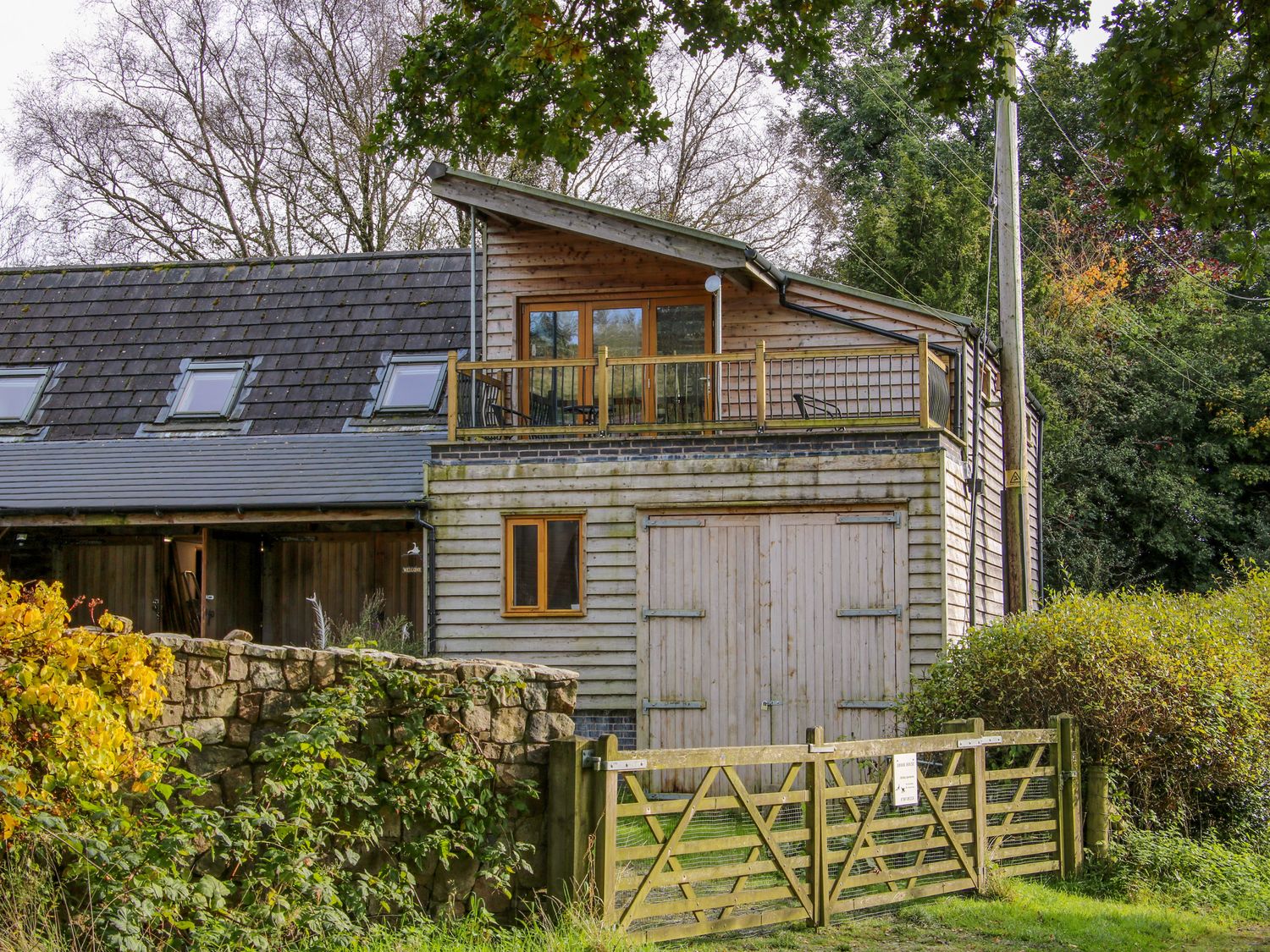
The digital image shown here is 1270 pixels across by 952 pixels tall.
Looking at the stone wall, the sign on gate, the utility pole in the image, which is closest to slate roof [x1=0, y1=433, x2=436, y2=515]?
the utility pole

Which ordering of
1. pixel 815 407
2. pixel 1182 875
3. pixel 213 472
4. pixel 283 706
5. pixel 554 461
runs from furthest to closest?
pixel 213 472, pixel 815 407, pixel 554 461, pixel 1182 875, pixel 283 706

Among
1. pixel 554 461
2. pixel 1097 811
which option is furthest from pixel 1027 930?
pixel 554 461

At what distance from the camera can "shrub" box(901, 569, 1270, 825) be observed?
34.1ft

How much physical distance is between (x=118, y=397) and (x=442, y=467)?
5.95 meters

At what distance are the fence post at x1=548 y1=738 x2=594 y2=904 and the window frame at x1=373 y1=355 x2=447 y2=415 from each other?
32.7 feet

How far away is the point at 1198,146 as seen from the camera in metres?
9.73

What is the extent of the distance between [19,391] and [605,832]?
45.8 feet

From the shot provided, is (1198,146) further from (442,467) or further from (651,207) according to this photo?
(651,207)

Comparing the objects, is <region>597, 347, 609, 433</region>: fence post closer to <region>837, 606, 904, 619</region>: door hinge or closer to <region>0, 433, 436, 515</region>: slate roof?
<region>0, 433, 436, 515</region>: slate roof

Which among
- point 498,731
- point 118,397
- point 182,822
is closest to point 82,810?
point 182,822

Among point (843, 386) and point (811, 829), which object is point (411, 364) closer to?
point (843, 386)

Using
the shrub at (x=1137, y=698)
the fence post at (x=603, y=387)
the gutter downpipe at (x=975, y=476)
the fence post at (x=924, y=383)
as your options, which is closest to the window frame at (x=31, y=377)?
the fence post at (x=603, y=387)

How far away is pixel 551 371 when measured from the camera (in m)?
16.1

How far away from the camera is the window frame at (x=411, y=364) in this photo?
1719 centimetres
